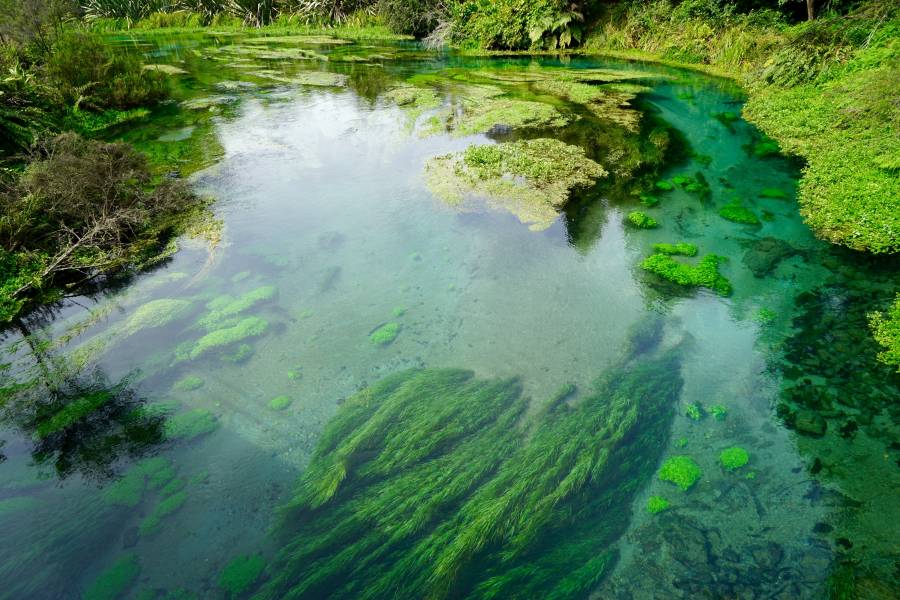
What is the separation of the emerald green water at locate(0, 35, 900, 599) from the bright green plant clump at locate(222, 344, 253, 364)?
4 cm

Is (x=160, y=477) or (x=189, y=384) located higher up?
(x=189, y=384)

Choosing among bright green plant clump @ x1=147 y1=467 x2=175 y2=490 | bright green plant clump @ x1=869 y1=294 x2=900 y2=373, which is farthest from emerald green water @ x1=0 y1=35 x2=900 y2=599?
bright green plant clump @ x1=869 y1=294 x2=900 y2=373

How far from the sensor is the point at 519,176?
295 inches

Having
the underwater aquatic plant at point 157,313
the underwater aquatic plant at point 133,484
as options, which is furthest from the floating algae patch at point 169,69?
the underwater aquatic plant at point 133,484

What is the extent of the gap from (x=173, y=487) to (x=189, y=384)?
1072 millimetres

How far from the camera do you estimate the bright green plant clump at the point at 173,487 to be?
308 cm

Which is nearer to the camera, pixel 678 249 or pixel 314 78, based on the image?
pixel 678 249

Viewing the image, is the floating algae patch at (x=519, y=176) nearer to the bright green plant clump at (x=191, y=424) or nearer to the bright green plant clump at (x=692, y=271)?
the bright green plant clump at (x=692, y=271)

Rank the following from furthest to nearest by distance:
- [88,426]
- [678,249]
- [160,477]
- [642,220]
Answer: [642,220]
[678,249]
[88,426]
[160,477]

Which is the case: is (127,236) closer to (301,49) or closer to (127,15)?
(301,49)

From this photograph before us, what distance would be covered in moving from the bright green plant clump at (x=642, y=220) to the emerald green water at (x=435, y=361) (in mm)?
165

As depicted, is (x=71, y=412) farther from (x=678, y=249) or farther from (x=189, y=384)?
(x=678, y=249)

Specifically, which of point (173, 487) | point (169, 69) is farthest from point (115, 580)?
point (169, 69)

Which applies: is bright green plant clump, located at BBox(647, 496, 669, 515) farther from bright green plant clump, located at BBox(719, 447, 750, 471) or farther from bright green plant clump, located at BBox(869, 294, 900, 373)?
bright green plant clump, located at BBox(869, 294, 900, 373)
